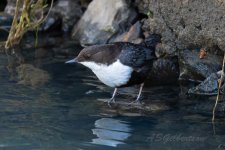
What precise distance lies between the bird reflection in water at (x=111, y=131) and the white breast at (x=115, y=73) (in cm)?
53

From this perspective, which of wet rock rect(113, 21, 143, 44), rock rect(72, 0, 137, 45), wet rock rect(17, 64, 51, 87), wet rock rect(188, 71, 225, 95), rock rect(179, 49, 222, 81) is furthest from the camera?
rock rect(72, 0, 137, 45)

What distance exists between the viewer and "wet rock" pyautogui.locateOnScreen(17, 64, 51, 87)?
6957mm

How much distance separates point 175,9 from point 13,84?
235cm

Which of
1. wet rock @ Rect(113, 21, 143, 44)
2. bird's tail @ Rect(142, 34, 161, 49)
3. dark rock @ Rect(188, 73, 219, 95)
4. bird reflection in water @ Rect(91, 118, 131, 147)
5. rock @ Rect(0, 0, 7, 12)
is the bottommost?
bird reflection in water @ Rect(91, 118, 131, 147)

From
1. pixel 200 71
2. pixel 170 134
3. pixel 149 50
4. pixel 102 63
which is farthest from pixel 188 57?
pixel 170 134

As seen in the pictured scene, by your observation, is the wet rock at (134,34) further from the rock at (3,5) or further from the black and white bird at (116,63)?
the rock at (3,5)

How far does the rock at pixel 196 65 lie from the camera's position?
6.84 meters

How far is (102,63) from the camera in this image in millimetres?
6004

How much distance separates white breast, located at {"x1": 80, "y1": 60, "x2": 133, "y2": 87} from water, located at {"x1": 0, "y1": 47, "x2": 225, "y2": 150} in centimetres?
32

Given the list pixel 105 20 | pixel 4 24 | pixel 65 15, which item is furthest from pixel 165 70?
pixel 4 24

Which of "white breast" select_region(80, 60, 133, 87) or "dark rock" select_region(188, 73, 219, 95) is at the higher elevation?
"white breast" select_region(80, 60, 133, 87)

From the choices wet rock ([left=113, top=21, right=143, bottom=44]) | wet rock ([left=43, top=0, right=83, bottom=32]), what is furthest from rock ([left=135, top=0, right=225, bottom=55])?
wet rock ([left=43, top=0, right=83, bottom=32])

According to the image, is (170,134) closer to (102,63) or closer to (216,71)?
(102,63)

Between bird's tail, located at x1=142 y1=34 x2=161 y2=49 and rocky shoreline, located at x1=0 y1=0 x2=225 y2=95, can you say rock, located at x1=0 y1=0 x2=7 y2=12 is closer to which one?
rocky shoreline, located at x1=0 y1=0 x2=225 y2=95
